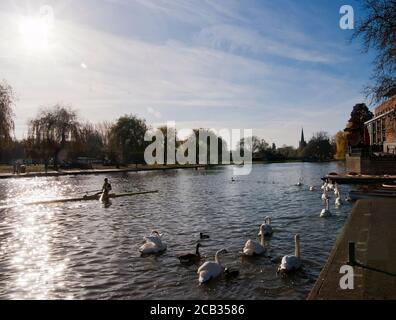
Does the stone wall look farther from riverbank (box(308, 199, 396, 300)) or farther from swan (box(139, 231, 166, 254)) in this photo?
swan (box(139, 231, 166, 254))

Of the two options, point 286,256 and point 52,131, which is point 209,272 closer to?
point 286,256

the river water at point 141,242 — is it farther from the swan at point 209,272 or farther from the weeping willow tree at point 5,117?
the weeping willow tree at point 5,117

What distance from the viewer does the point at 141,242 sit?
1783 cm

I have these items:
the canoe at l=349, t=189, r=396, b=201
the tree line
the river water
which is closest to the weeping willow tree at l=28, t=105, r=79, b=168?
the tree line

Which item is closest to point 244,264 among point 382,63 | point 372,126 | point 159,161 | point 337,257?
point 337,257

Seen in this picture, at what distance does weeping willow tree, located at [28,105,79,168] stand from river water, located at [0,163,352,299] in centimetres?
4849

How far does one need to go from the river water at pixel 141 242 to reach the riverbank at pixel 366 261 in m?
1.22

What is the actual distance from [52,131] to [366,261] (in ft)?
250

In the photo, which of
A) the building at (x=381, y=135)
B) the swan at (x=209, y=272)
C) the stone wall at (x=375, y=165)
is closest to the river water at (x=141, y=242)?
the swan at (x=209, y=272)

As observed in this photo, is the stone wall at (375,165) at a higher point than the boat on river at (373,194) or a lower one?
higher

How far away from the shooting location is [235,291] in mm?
11109

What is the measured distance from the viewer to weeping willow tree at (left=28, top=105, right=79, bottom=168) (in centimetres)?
7769

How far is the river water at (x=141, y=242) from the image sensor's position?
453 inches
